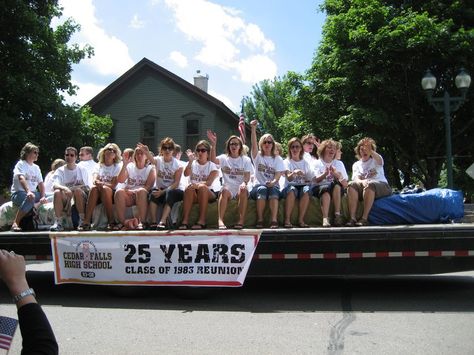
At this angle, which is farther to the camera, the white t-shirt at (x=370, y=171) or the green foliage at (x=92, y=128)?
the green foliage at (x=92, y=128)

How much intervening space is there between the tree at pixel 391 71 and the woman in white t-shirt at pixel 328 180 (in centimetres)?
988

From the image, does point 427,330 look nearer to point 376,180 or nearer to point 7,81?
point 376,180

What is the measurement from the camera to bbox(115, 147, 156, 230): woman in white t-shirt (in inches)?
266

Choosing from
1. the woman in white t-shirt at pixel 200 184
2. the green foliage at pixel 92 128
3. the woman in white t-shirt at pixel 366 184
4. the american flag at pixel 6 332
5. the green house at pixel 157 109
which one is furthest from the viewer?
the green house at pixel 157 109

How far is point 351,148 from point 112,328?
13.5 m

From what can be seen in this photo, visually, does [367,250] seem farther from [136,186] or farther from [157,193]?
[136,186]

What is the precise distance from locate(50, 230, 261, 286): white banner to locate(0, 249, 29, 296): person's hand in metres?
4.34

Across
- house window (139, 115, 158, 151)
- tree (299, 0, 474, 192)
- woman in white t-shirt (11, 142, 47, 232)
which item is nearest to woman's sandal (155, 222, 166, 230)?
woman in white t-shirt (11, 142, 47, 232)

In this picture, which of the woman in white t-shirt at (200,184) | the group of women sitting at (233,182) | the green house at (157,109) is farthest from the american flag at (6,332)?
the green house at (157,109)

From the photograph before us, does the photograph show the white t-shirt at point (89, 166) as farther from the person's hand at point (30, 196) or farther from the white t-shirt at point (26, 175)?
the person's hand at point (30, 196)

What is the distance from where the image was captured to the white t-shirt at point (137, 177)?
7.11 metres

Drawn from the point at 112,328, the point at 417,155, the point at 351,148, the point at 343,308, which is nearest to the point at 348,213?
the point at 343,308

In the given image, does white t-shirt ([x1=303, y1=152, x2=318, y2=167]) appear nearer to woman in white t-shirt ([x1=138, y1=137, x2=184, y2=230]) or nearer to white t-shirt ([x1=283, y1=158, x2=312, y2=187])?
white t-shirt ([x1=283, y1=158, x2=312, y2=187])

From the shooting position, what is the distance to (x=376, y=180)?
6.61 metres
